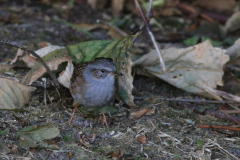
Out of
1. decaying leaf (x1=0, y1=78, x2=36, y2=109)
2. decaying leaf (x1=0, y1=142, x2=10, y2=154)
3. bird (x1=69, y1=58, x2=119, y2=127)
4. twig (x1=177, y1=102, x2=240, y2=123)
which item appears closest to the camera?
decaying leaf (x1=0, y1=142, x2=10, y2=154)

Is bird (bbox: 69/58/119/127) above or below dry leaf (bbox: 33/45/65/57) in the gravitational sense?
below

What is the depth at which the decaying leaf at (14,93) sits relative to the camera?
4625mm

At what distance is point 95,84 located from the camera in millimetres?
4820

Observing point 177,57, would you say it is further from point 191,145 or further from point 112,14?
point 112,14

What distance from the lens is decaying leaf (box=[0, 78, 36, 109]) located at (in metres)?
4.62

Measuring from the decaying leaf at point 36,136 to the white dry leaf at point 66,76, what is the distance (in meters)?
1.15

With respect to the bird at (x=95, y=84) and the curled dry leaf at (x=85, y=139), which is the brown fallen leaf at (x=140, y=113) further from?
the curled dry leaf at (x=85, y=139)

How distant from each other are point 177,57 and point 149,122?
147cm

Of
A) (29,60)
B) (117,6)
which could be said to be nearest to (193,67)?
(29,60)

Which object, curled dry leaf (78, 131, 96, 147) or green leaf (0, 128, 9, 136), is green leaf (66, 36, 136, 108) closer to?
curled dry leaf (78, 131, 96, 147)

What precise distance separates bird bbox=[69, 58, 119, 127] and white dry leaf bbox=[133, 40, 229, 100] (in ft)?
3.52

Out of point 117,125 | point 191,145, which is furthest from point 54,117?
point 191,145

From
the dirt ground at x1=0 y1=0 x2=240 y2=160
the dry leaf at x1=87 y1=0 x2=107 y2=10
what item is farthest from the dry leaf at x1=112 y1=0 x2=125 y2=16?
the dirt ground at x1=0 y1=0 x2=240 y2=160

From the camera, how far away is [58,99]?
5219 mm
